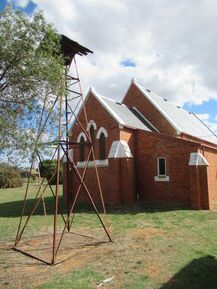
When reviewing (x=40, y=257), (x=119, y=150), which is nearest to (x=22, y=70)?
(x=40, y=257)

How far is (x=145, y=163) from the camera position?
1998cm

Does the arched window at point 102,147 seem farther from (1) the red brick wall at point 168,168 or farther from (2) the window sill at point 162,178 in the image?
(2) the window sill at point 162,178

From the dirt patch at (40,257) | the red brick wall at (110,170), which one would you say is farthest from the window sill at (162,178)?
the dirt patch at (40,257)

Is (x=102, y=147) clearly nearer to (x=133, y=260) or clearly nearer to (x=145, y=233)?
(x=145, y=233)

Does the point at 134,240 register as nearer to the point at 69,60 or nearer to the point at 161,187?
the point at 69,60

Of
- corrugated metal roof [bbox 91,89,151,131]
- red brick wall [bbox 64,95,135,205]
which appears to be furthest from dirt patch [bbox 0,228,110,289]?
corrugated metal roof [bbox 91,89,151,131]

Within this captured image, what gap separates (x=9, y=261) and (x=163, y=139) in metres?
13.2

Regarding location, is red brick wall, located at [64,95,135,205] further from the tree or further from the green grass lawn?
the tree

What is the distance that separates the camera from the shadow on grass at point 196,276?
6172 millimetres

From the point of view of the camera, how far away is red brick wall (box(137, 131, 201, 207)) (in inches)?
712

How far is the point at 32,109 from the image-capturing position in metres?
8.04

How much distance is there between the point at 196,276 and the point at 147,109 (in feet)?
64.5

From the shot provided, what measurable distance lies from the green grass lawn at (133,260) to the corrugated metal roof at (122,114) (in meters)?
8.98

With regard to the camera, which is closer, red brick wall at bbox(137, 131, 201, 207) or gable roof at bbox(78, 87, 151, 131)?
red brick wall at bbox(137, 131, 201, 207)
